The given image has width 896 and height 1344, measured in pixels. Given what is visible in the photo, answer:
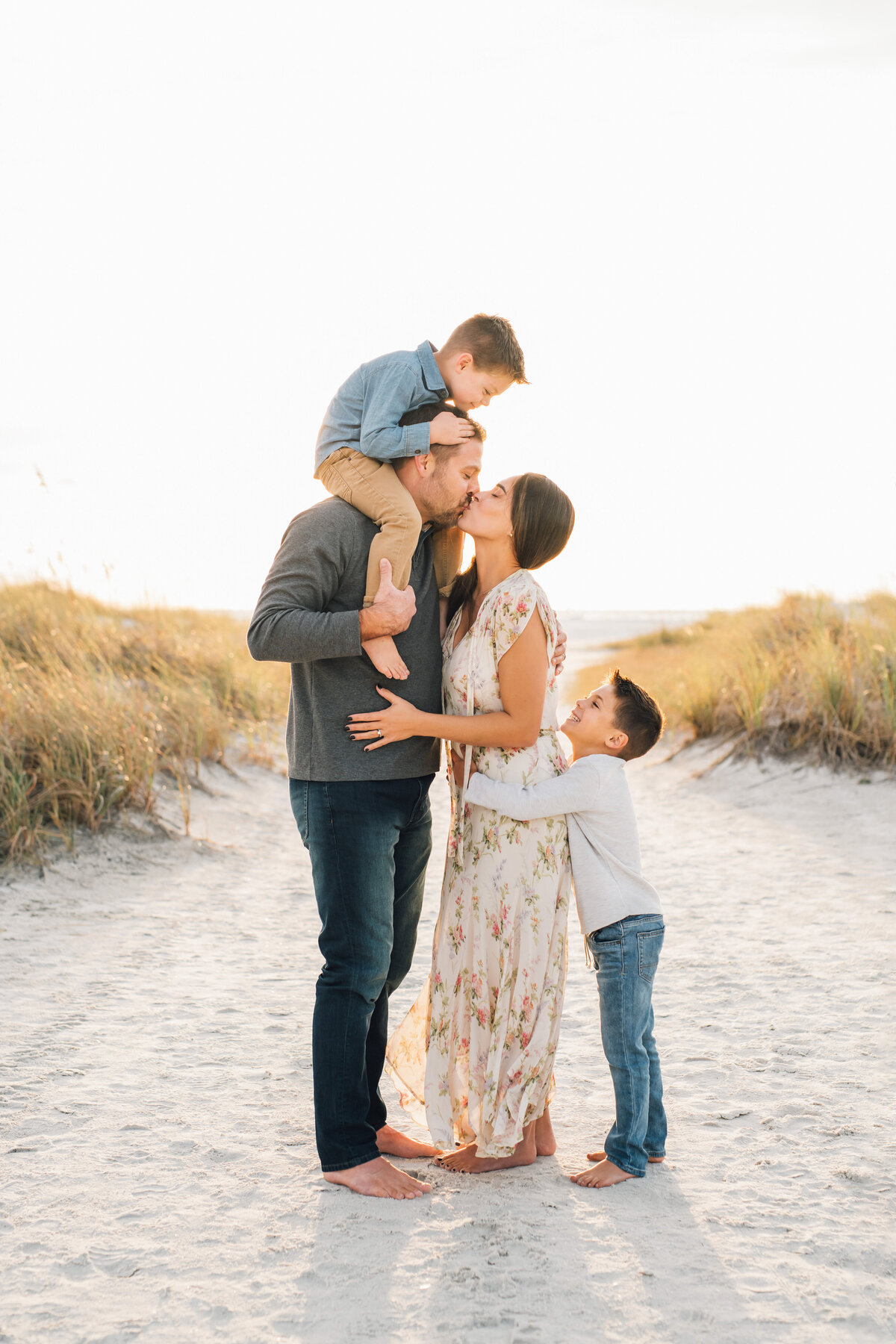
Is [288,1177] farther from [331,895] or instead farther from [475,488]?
[475,488]

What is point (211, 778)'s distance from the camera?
8.77 meters

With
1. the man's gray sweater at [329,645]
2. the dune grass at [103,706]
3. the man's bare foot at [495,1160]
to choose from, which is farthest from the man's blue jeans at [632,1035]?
the dune grass at [103,706]

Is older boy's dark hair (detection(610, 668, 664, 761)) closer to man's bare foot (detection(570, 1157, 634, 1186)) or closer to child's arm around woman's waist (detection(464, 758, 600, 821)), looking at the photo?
child's arm around woman's waist (detection(464, 758, 600, 821))

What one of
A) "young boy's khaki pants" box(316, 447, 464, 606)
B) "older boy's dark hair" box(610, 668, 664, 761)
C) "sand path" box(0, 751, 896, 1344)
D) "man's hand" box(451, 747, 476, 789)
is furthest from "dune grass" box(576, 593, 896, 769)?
"young boy's khaki pants" box(316, 447, 464, 606)

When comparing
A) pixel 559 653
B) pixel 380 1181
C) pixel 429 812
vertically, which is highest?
pixel 559 653

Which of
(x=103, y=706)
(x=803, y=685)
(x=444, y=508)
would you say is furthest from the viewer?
(x=803, y=685)

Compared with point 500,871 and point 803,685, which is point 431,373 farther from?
point 803,685

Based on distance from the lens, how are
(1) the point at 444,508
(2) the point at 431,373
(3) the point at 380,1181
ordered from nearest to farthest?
1. (3) the point at 380,1181
2. (1) the point at 444,508
3. (2) the point at 431,373

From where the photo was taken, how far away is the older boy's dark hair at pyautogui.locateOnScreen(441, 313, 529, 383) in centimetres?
346

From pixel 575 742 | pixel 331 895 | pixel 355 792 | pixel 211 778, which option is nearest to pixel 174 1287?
pixel 331 895

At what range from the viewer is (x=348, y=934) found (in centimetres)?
287

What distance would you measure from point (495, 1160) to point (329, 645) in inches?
62.3

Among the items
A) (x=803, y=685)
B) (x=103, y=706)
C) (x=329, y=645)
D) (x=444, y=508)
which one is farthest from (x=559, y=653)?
(x=803, y=685)

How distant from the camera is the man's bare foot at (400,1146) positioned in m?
3.19
